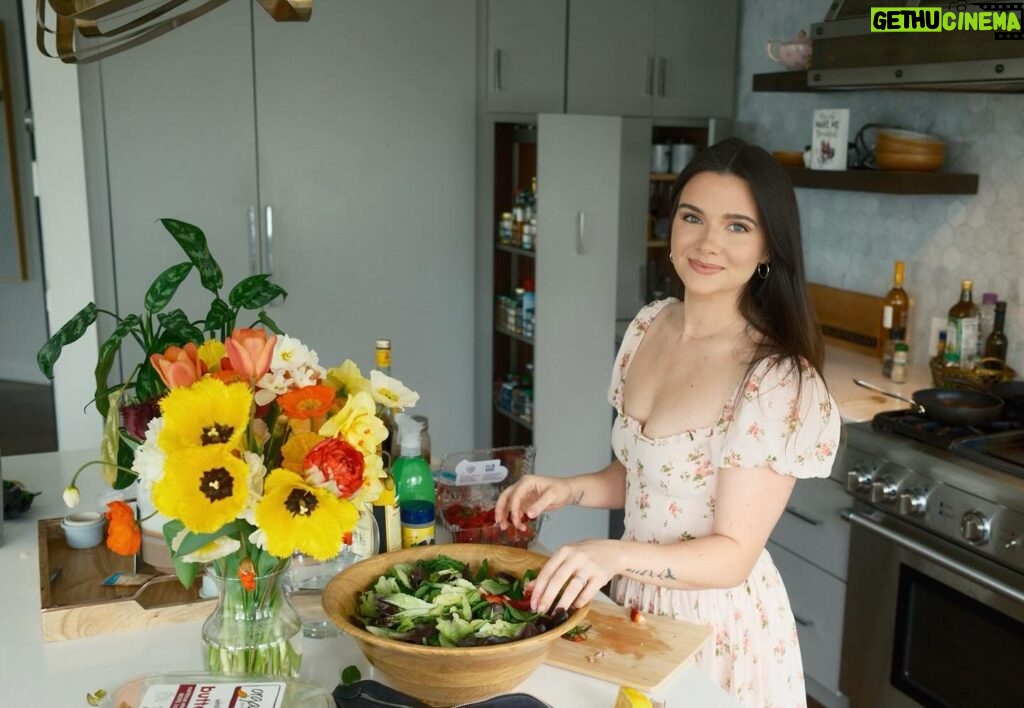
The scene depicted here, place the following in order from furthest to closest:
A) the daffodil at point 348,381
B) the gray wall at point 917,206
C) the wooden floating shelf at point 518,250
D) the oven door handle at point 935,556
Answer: the wooden floating shelf at point 518,250 → the gray wall at point 917,206 → the oven door handle at point 935,556 → the daffodil at point 348,381

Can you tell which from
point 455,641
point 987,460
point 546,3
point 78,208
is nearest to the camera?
point 455,641

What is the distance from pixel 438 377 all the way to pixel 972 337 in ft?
6.02

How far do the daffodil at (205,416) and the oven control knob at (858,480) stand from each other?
1876 mm

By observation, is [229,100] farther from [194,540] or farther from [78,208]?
[194,540]

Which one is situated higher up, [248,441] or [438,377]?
[248,441]

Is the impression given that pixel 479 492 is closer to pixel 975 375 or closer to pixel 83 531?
pixel 83 531

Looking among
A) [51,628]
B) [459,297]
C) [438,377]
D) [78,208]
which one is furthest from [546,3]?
[51,628]

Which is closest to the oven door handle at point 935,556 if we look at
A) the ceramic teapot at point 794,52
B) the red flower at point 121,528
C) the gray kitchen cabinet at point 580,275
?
the gray kitchen cabinet at point 580,275

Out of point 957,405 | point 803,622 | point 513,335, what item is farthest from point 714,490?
point 513,335

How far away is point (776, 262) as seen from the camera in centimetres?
163

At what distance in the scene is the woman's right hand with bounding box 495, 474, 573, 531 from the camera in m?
1.62

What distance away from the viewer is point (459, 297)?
375 centimetres

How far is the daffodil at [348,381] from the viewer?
48.3 inches

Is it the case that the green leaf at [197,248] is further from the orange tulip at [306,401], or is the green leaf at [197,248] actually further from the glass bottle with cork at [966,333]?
the glass bottle with cork at [966,333]
